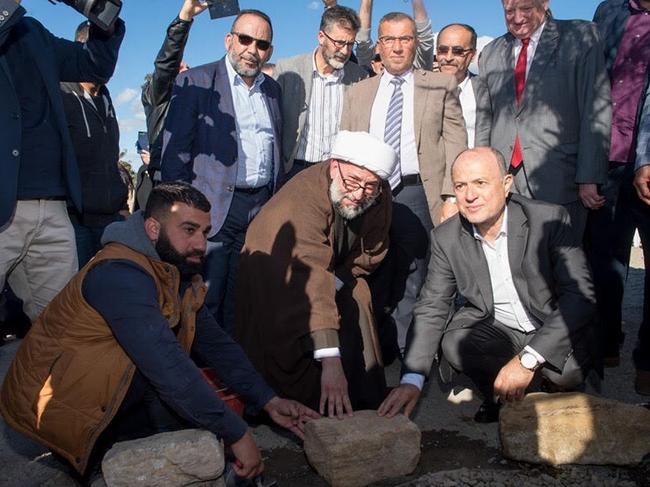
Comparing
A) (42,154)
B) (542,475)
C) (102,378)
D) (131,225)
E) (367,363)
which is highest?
(42,154)

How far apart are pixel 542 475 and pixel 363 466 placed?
0.79m

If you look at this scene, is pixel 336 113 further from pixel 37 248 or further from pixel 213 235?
pixel 37 248

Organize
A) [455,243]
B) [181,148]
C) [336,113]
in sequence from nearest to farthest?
[455,243] < [181,148] < [336,113]

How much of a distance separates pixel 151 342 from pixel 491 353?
1861mm

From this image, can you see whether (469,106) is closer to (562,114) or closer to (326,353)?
(562,114)

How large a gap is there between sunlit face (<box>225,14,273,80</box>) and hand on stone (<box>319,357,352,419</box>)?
218 cm

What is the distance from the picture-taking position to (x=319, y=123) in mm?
4863

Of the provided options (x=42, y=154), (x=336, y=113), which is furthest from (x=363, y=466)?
(x=336, y=113)

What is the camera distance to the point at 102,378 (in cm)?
262

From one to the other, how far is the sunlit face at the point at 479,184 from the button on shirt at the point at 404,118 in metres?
1.06

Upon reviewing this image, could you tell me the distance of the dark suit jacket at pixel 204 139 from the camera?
167 inches

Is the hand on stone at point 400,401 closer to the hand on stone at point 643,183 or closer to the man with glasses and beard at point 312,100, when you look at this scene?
the hand on stone at point 643,183

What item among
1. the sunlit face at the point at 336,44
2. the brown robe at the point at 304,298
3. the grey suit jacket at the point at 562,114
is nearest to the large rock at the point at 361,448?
the brown robe at the point at 304,298

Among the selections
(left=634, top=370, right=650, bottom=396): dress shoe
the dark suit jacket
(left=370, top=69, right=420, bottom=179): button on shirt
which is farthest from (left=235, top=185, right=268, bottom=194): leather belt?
(left=634, top=370, right=650, bottom=396): dress shoe
